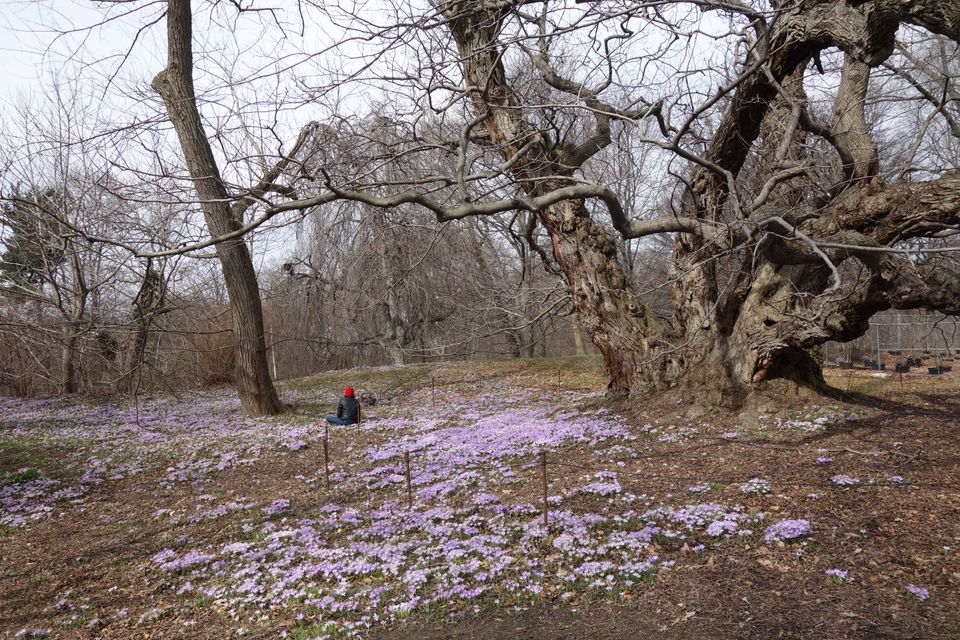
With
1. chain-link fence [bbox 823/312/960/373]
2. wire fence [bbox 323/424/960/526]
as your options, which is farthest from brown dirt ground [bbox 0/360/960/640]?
chain-link fence [bbox 823/312/960/373]

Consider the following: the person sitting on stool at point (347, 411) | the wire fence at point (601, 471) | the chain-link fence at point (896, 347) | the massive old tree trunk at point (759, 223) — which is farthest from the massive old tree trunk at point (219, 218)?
the chain-link fence at point (896, 347)

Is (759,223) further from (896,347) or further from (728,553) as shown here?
(896,347)

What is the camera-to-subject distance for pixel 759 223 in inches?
234

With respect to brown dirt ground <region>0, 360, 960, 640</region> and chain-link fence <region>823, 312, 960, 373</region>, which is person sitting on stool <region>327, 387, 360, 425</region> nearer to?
brown dirt ground <region>0, 360, 960, 640</region>

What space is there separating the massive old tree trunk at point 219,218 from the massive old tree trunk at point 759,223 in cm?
510

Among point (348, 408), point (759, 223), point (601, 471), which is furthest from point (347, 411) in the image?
point (759, 223)

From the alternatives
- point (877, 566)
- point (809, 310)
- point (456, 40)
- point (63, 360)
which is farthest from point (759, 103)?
point (63, 360)

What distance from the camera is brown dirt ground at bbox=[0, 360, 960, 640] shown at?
12.3 ft

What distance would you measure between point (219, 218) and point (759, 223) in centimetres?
913

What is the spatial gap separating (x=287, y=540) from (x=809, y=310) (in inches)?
255

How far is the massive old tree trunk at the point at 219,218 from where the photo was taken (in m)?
11.2

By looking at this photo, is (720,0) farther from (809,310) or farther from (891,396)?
(891,396)

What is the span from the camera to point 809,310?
25.2ft

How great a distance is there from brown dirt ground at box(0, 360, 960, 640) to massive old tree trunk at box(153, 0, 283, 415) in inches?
164
